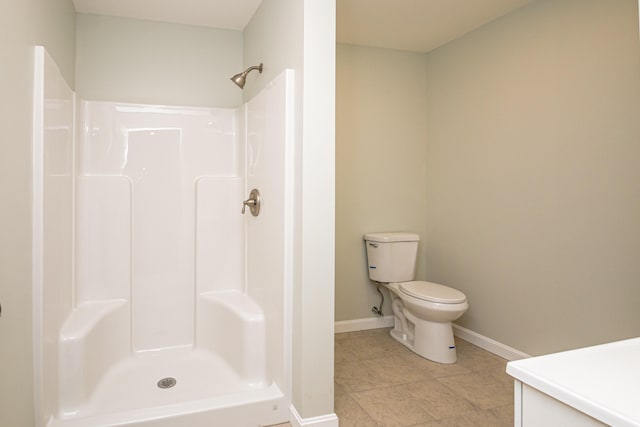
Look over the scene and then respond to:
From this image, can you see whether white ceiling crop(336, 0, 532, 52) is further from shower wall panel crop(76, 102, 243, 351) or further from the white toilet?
the white toilet

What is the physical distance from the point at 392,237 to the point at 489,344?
1.04 m

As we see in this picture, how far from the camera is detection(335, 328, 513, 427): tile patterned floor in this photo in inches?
81.3

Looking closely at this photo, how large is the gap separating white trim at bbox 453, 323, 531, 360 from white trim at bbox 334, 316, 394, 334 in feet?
1.85

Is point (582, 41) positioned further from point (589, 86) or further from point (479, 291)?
point (479, 291)

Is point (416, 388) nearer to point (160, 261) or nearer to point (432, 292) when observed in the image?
point (432, 292)

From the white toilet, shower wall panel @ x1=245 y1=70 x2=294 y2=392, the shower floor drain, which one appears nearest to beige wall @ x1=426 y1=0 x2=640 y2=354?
the white toilet

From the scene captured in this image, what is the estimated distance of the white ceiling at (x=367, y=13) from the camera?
8.21 ft

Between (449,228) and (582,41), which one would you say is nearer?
(582,41)

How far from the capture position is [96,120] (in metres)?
2.61

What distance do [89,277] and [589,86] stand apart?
3.17m

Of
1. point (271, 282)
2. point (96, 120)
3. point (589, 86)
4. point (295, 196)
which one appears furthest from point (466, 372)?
point (96, 120)

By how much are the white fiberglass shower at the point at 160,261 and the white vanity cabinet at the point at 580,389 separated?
1.32 meters

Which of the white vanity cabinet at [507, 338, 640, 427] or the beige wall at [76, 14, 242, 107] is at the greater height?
the beige wall at [76, 14, 242, 107]

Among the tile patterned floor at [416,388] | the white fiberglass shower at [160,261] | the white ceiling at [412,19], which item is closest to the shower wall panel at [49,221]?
the white fiberglass shower at [160,261]
